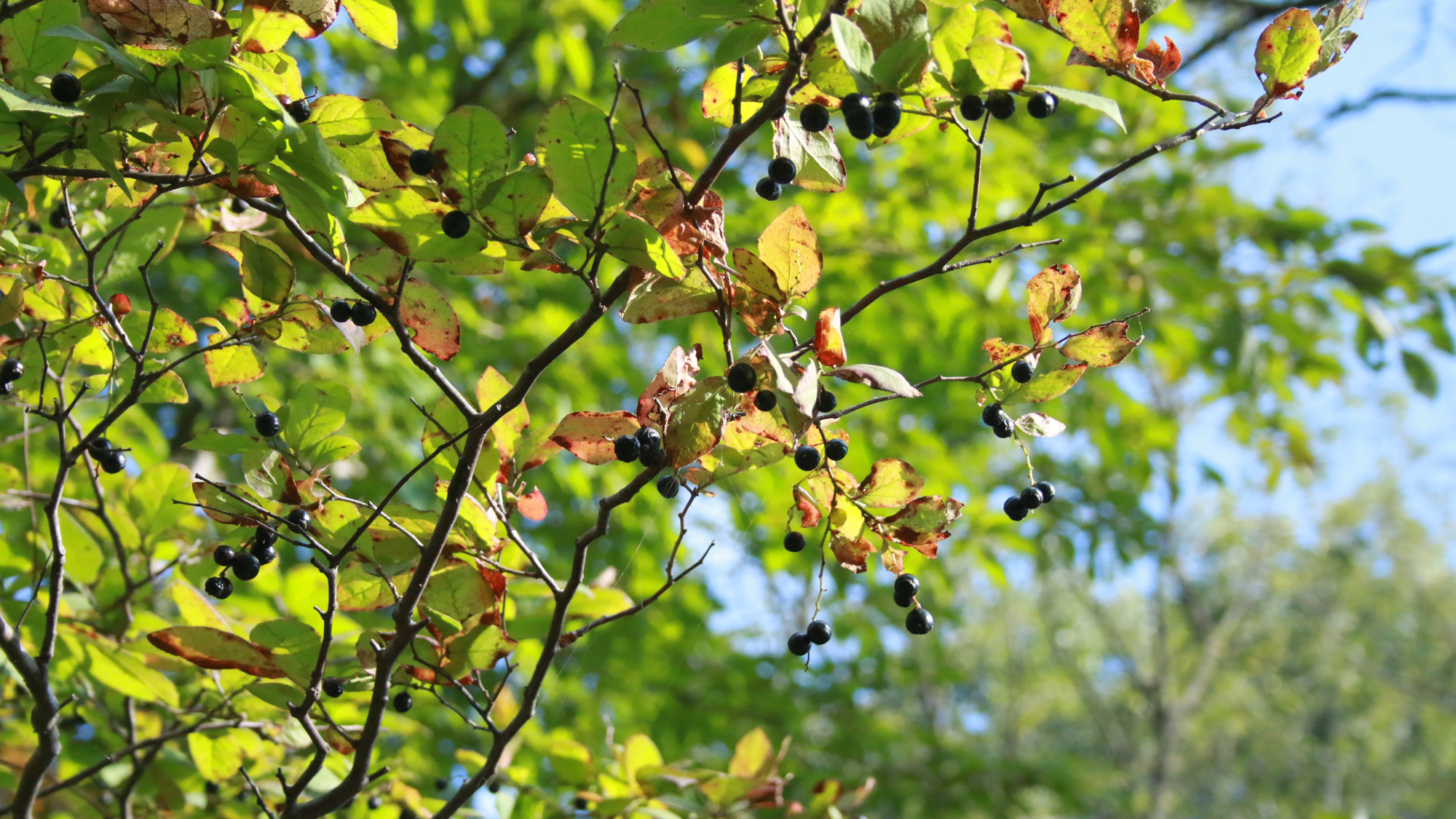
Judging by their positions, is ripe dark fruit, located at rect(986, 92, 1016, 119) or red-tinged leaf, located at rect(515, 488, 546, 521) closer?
ripe dark fruit, located at rect(986, 92, 1016, 119)

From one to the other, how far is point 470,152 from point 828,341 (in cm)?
29

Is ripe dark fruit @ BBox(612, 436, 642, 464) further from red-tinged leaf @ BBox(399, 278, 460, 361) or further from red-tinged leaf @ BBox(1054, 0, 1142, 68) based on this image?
red-tinged leaf @ BBox(1054, 0, 1142, 68)

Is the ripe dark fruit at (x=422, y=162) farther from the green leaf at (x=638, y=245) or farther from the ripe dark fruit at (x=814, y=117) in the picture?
the ripe dark fruit at (x=814, y=117)

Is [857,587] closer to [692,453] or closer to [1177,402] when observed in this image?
[692,453]

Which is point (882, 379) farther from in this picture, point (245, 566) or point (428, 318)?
point (245, 566)

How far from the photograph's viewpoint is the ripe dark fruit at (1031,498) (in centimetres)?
92

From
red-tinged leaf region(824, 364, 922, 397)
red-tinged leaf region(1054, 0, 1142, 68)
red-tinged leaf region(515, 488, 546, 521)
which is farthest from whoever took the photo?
red-tinged leaf region(515, 488, 546, 521)

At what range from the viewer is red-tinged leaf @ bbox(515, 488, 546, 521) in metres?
0.93

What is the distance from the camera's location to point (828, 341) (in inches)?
27.6

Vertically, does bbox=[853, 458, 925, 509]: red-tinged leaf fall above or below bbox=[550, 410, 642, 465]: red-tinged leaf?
below

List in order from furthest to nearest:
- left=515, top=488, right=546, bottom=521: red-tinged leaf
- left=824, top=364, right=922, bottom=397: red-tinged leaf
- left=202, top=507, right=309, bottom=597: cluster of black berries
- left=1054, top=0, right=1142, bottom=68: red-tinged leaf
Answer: left=515, top=488, right=546, bottom=521: red-tinged leaf < left=202, top=507, right=309, bottom=597: cluster of black berries < left=1054, top=0, right=1142, bottom=68: red-tinged leaf < left=824, top=364, right=922, bottom=397: red-tinged leaf

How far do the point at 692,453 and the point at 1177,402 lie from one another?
10730 mm

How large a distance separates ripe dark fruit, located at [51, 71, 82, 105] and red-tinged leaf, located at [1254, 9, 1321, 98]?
35.2 inches

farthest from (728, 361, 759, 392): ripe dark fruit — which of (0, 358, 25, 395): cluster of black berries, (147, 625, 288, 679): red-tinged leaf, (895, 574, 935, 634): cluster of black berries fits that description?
(0, 358, 25, 395): cluster of black berries
